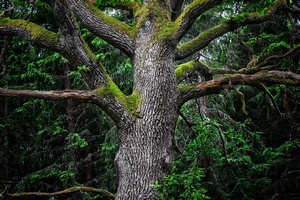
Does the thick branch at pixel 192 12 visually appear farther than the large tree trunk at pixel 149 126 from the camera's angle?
Yes

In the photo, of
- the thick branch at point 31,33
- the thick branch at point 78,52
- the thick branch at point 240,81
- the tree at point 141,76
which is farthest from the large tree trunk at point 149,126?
the thick branch at point 31,33

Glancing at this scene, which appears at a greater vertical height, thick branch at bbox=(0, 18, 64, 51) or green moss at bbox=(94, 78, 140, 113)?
thick branch at bbox=(0, 18, 64, 51)

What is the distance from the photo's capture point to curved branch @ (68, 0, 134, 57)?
3984 mm

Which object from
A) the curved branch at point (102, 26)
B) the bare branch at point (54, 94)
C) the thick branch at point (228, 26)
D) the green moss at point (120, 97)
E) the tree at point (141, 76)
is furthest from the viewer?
the thick branch at point (228, 26)

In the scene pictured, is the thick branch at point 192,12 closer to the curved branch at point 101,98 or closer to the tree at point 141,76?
the tree at point 141,76

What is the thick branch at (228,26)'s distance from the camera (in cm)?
429

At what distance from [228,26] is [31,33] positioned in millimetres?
2838

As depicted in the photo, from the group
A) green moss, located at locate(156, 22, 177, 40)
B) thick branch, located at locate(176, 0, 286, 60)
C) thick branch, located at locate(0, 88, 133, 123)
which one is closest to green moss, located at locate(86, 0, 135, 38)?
green moss, located at locate(156, 22, 177, 40)

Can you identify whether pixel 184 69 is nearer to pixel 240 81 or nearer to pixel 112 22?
pixel 240 81

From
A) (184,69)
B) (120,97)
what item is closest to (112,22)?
(120,97)

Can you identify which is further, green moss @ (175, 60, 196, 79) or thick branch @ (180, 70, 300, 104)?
green moss @ (175, 60, 196, 79)

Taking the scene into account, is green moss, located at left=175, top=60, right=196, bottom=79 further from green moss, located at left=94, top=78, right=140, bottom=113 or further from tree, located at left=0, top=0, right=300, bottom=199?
green moss, located at left=94, top=78, right=140, bottom=113

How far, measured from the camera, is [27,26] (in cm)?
380

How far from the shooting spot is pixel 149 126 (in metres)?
3.66
